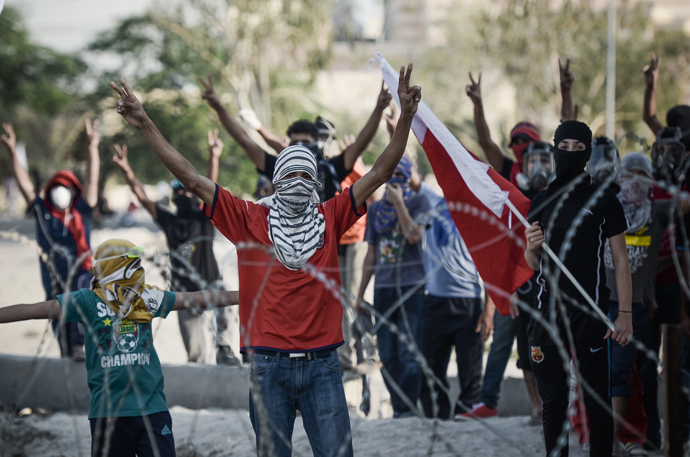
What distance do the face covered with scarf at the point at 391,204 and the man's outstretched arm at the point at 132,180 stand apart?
2.10 meters

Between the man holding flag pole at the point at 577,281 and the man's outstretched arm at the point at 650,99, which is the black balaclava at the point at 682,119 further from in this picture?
the man holding flag pole at the point at 577,281

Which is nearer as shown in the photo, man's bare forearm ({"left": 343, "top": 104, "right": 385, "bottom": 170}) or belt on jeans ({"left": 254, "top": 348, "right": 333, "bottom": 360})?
belt on jeans ({"left": 254, "top": 348, "right": 333, "bottom": 360})

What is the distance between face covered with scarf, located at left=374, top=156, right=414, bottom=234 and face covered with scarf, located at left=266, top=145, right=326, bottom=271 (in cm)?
245

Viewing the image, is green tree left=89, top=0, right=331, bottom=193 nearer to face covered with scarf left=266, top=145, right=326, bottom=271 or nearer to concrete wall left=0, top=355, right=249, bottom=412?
concrete wall left=0, top=355, right=249, bottom=412

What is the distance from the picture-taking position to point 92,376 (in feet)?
11.8

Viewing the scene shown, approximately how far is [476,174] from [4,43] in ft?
109

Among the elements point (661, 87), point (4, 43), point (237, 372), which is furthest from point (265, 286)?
point (4, 43)

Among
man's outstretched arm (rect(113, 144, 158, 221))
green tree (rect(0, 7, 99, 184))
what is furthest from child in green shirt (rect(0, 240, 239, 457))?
green tree (rect(0, 7, 99, 184))

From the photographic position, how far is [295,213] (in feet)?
11.1

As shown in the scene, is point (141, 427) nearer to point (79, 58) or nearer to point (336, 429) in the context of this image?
point (336, 429)

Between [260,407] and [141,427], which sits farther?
[141,427]

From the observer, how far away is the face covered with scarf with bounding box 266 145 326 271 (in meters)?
3.32

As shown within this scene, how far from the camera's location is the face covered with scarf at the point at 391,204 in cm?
584

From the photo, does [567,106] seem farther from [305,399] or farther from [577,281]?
[305,399]
